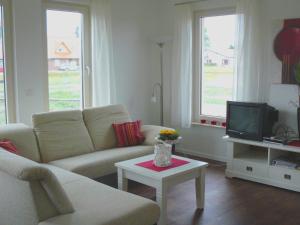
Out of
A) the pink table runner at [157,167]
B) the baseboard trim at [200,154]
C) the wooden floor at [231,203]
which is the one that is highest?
the pink table runner at [157,167]

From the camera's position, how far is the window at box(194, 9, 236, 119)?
5.23 metres

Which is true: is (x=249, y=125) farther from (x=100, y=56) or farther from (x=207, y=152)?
(x=100, y=56)

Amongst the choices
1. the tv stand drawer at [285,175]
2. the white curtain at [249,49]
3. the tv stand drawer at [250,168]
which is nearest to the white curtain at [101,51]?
the white curtain at [249,49]

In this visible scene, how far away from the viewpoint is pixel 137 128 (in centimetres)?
474

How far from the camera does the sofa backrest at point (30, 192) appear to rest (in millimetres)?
2316

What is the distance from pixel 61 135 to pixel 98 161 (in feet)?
1.89

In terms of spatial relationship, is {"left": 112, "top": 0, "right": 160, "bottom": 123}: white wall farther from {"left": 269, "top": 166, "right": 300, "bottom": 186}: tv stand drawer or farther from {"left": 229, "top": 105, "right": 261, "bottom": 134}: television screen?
{"left": 269, "top": 166, "right": 300, "bottom": 186}: tv stand drawer

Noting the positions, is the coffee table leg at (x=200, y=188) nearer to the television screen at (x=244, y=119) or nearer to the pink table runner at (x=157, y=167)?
the pink table runner at (x=157, y=167)

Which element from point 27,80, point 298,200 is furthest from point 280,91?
point 27,80

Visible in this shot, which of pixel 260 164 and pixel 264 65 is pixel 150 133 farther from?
pixel 264 65

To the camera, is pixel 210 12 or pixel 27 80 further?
pixel 210 12

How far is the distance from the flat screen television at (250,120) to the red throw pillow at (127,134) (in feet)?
3.77

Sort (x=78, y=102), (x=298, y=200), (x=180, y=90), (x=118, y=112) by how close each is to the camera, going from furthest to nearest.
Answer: (x=180, y=90)
(x=78, y=102)
(x=118, y=112)
(x=298, y=200)

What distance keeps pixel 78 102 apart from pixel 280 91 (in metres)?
2.69
